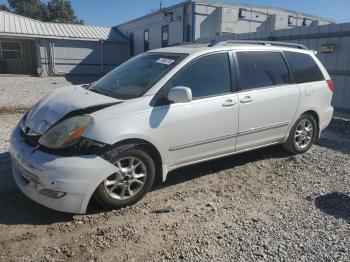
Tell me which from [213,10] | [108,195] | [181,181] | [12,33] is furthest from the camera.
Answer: [12,33]

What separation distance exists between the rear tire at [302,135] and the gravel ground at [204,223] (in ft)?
2.08

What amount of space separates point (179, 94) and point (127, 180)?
3.69 feet

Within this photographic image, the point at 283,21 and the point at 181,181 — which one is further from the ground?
the point at 283,21

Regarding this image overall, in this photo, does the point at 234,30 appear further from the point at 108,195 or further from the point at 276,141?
the point at 108,195

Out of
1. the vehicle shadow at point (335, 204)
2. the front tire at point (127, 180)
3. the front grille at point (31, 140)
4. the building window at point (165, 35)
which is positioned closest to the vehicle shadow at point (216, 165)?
the front tire at point (127, 180)

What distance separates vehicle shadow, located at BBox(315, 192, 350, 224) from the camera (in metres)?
3.70

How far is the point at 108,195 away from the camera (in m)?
3.46

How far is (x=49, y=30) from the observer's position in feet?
77.3

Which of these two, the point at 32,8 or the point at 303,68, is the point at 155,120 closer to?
the point at 303,68

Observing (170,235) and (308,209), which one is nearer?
(170,235)

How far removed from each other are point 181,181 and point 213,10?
13974mm

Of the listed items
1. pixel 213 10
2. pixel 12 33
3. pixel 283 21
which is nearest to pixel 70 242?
pixel 213 10

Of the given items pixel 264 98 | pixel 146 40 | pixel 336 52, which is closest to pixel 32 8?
pixel 146 40

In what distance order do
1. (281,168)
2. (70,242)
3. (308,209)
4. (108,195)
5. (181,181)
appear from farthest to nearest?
(281,168) → (181,181) → (308,209) → (108,195) → (70,242)
